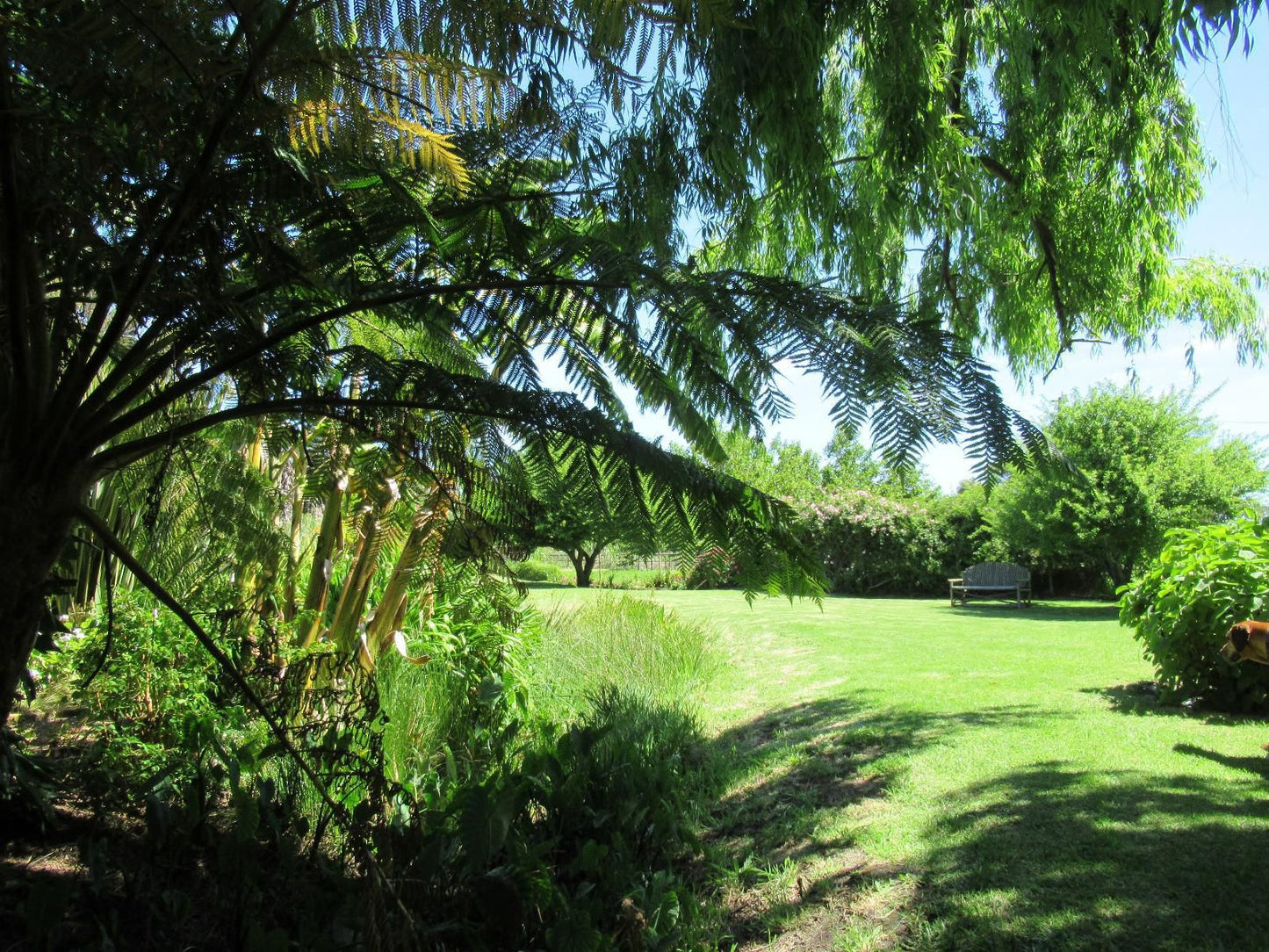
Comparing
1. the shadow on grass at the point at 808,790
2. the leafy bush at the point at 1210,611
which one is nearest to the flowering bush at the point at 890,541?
the leafy bush at the point at 1210,611

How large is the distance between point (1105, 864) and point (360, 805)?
2.76 metres

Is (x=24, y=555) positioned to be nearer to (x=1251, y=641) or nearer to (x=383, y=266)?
(x=383, y=266)

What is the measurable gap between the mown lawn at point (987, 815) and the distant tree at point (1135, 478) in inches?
297

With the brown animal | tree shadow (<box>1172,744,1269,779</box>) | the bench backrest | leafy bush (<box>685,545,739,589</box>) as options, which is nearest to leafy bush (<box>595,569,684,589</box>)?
tree shadow (<box>1172,744,1269,779</box>)

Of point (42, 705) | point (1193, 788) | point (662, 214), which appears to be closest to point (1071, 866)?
point (1193, 788)

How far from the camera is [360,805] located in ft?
8.54

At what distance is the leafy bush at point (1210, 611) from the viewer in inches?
211

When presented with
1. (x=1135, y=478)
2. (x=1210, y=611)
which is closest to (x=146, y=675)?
(x=1210, y=611)

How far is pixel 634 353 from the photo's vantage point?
2207 millimetres

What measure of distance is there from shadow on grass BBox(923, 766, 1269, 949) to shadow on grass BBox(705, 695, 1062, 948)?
1.35 feet

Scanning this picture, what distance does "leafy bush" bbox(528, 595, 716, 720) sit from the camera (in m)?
6.89

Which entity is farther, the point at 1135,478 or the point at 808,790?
the point at 1135,478

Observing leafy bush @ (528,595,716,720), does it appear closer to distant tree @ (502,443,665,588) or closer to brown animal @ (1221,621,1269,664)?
brown animal @ (1221,621,1269,664)

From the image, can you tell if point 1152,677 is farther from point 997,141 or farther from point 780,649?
point 997,141
